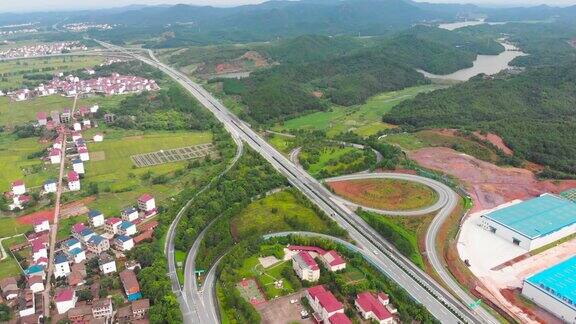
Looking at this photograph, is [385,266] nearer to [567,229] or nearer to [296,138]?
[567,229]

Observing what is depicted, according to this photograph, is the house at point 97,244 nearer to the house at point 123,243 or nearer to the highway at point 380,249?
the house at point 123,243

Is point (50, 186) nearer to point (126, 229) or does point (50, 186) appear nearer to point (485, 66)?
point (126, 229)

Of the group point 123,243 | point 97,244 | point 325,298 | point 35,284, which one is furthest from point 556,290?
point 35,284

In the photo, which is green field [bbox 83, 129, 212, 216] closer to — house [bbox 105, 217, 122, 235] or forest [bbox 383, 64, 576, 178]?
house [bbox 105, 217, 122, 235]

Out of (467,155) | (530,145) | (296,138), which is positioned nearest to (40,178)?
(296,138)

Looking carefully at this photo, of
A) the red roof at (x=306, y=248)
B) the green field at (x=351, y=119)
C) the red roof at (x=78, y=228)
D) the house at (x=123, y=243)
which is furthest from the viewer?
the green field at (x=351, y=119)

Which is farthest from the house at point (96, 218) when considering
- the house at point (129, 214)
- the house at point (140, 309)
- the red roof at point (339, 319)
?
the red roof at point (339, 319)

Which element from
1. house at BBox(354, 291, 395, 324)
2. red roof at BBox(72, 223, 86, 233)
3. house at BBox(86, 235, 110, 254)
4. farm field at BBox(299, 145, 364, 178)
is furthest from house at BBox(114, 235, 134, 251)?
farm field at BBox(299, 145, 364, 178)
